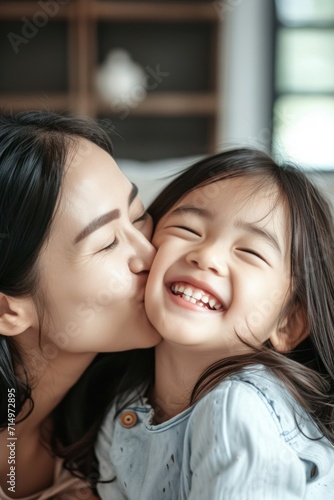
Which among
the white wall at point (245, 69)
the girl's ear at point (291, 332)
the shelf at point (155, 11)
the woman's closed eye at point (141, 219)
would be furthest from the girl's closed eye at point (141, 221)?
the shelf at point (155, 11)

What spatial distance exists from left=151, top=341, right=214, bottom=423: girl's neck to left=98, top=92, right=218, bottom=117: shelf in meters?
2.95

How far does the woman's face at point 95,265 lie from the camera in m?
1.02

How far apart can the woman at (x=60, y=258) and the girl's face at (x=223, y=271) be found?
64mm

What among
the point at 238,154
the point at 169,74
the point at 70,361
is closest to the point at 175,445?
the point at 70,361

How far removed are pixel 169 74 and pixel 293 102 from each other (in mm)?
790

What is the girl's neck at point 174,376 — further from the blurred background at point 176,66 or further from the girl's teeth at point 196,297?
the blurred background at point 176,66

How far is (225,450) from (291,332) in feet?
1.03

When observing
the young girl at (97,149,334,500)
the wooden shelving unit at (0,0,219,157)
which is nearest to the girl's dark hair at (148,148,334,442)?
the young girl at (97,149,334,500)

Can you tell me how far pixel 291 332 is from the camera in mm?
1111

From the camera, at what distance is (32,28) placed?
160 inches

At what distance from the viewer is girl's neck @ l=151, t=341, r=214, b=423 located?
1.07 m

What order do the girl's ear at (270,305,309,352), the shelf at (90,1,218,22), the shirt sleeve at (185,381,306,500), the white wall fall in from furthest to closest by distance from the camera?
the white wall < the shelf at (90,1,218,22) < the girl's ear at (270,305,309,352) < the shirt sleeve at (185,381,306,500)

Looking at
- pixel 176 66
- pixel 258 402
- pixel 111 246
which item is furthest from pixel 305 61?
pixel 258 402

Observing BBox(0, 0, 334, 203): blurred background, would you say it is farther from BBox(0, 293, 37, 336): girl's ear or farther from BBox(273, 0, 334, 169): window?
BBox(0, 293, 37, 336): girl's ear
